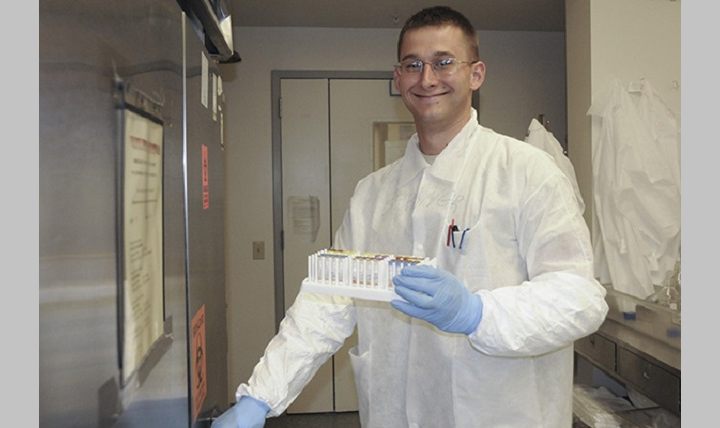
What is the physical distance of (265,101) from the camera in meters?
3.57

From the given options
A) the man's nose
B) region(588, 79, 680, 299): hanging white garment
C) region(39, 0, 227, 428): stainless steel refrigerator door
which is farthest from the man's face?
region(588, 79, 680, 299): hanging white garment

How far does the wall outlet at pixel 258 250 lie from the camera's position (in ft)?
11.9

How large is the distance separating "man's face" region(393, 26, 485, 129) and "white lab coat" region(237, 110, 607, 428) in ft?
0.25

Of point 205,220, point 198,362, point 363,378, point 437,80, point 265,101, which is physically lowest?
point 363,378

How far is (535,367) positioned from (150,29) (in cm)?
109

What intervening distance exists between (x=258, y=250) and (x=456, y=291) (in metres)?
2.73

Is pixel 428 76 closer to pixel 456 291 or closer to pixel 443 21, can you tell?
pixel 443 21

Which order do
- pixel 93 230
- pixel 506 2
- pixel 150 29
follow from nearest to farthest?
pixel 93 230 → pixel 150 29 → pixel 506 2

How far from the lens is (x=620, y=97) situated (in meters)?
2.44

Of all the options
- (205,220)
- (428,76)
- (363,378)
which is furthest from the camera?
(363,378)

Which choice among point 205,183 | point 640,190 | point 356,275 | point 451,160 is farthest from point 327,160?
point 356,275

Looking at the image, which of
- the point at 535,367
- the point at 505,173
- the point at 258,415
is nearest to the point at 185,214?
the point at 258,415

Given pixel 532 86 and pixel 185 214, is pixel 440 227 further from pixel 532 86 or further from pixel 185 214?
pixel 532 86

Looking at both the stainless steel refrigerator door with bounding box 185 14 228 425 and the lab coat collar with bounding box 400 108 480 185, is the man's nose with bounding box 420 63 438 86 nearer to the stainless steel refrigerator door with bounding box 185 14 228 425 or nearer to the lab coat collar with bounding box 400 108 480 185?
the lab coat collar with bounding box 400 108 480 185
